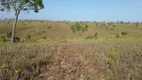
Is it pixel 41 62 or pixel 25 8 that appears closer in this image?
pixel 41 62

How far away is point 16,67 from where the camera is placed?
14.3 ft

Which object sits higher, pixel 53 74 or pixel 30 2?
pixel 30 2

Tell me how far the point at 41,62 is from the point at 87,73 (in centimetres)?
181

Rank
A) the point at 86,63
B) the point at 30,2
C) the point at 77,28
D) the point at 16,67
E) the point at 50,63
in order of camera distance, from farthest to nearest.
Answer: the point at 77,28 < the point at 30,2 < the point at 50,63 < the point at 86,63 < the point at 16,67

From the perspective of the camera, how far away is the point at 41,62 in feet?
18.1

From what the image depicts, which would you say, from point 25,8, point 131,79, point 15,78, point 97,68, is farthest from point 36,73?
point 25,8

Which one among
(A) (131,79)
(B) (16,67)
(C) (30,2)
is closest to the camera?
(A) (131,79)

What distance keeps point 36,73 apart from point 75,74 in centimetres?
112

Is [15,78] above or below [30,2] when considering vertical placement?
below

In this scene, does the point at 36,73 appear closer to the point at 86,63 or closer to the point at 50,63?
the point at 50,63

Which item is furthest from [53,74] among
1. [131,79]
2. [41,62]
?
[131,79]

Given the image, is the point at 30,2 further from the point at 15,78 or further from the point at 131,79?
the point at 131,79

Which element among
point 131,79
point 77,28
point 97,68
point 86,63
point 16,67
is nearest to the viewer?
point 131,79

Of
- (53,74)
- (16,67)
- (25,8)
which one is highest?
(25,8)
